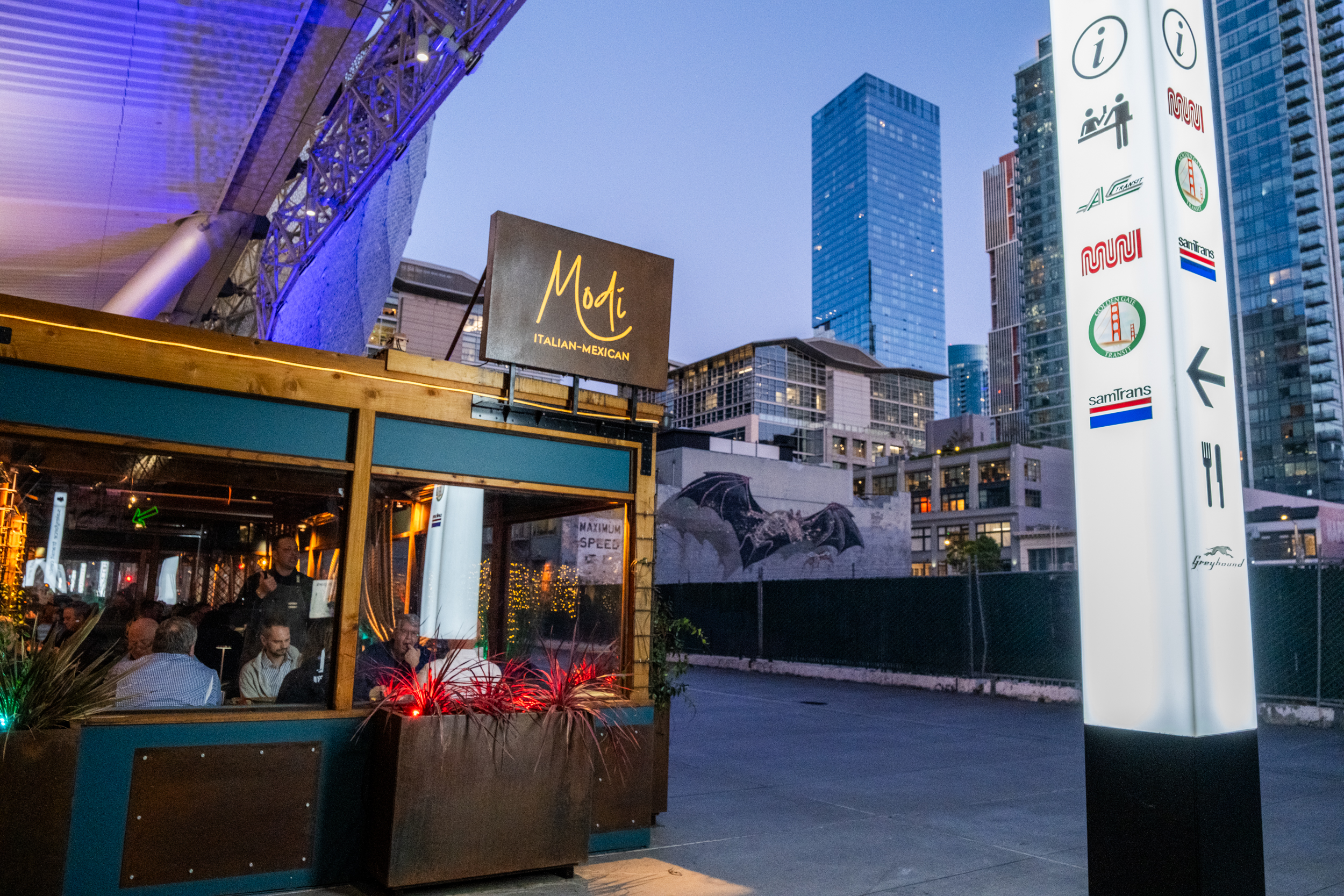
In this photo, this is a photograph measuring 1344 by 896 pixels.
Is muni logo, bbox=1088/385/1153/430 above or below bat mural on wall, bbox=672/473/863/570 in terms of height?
below

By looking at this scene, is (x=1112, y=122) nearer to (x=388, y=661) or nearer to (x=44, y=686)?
(x=388, y=661)

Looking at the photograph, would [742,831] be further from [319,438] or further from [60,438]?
[60,438]

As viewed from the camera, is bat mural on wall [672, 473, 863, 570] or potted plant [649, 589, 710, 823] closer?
potted plant [649, 589, 710, 823]

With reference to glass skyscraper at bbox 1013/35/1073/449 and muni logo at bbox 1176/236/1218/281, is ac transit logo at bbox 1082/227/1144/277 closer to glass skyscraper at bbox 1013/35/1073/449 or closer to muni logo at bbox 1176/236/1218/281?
muni logo at bbox 1176/236/1218/281

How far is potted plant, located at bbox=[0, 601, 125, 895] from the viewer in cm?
387

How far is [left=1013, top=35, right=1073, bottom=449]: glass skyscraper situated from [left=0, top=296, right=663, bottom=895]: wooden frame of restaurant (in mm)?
126547

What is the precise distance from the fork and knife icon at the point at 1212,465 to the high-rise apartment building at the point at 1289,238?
13790 cm

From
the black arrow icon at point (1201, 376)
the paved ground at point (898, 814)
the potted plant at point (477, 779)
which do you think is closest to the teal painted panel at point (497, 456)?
the potted plant at point (477, 779)

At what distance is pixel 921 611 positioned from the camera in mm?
17234

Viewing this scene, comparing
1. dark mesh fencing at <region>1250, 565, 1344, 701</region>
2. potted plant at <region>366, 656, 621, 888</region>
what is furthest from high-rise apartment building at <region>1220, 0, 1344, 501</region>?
potted plant at <region>366, 656, 621, 888</region>

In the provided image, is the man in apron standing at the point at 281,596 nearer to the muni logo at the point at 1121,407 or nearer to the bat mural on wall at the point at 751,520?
the muni logo at the point at 1121,407

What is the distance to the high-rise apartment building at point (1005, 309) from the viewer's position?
518 feet

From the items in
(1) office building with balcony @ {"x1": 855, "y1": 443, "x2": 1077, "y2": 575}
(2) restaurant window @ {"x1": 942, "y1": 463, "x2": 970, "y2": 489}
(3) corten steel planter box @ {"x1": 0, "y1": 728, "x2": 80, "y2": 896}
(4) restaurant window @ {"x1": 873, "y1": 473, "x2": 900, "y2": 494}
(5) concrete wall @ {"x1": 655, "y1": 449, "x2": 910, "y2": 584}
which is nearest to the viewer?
(3) corten steel planter box @ {"x1": 0, "y1": 728, "x2": 80, "y2": 896}

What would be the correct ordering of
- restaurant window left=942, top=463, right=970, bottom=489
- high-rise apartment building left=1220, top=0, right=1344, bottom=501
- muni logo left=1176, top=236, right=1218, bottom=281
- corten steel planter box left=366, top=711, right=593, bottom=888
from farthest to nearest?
high-rise apartment building left=1220, top=0, right=1344, bottom=501, restaurant window left=942, top=463, right=970, bottom=489, corten steel planter box left=366, top=711, right=593, bottom=888, muni logo left=1176, top=236, right=1218, bottom=281
